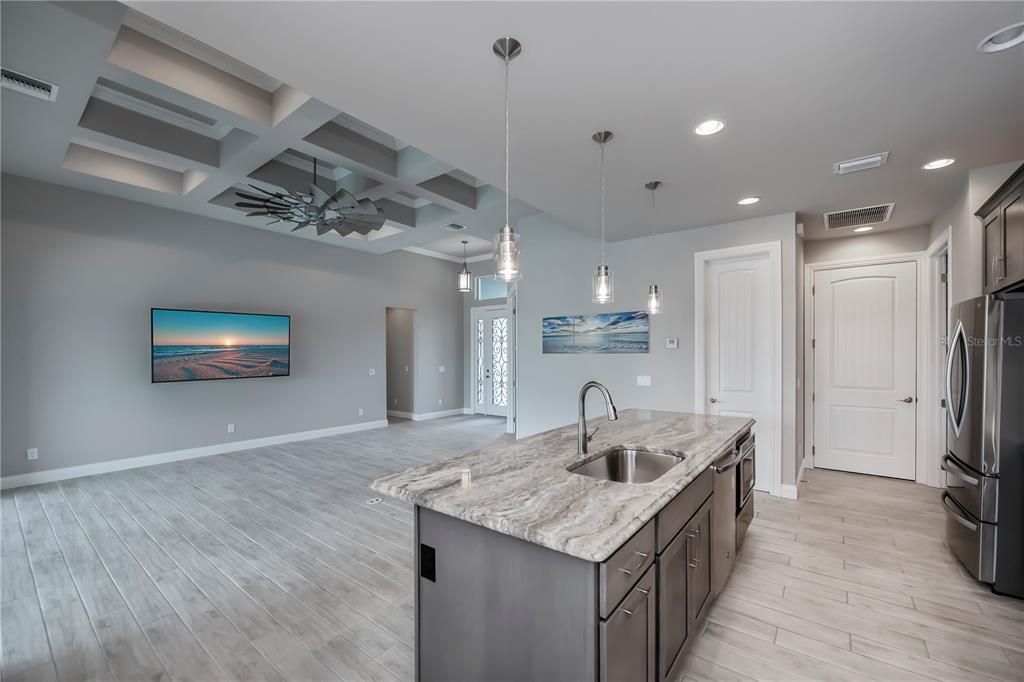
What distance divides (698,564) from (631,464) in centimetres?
54

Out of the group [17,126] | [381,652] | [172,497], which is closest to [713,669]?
[381,652]

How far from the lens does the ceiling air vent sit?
3953mm

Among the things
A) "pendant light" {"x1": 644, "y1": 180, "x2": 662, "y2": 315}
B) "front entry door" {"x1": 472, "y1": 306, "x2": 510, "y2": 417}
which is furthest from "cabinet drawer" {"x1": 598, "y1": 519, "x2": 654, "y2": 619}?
"front entry door" {"x1": 472, "y1": 306, "x2": 510, "y2": 417}

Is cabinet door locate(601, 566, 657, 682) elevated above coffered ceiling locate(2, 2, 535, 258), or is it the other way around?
coffered ceiling locate(2, 2, 535, 258)

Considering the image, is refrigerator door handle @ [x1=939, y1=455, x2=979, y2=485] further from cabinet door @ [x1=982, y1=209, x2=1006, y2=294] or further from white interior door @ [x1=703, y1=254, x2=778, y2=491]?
white interior door @ [x1=703, y1=254, x2=778, y2=491]

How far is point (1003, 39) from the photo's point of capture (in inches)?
70.7

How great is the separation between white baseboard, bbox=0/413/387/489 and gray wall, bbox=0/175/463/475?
0.23ft

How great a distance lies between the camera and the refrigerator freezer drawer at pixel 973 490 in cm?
249

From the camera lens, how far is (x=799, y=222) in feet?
13.9

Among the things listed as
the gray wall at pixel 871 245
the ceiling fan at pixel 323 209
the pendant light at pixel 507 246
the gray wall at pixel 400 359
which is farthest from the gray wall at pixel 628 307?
the gray wall at pixel 400 359

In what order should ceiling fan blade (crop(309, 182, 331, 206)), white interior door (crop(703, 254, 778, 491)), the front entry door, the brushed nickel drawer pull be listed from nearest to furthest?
1. the brushed nickel drawer pull
2. ceiling fan blade (crop(309, 182, 331, 206))
3. white interior door (crop(703, 254, 778, 491))
4. the front entry door

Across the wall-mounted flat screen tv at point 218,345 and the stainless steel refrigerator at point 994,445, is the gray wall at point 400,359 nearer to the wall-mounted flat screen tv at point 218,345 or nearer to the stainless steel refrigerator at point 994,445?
the wall-mounted flat screen tv at point 218,345

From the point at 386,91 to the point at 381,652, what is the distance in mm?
2707

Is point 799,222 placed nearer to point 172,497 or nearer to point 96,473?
point 172,497
